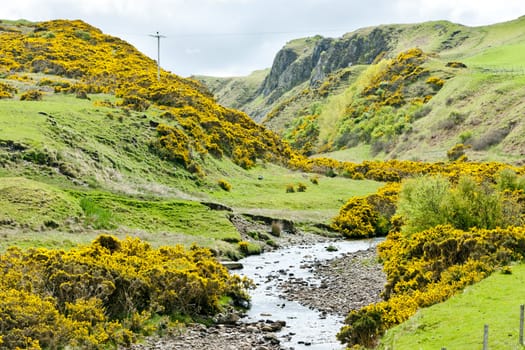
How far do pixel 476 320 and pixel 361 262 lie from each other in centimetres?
2137

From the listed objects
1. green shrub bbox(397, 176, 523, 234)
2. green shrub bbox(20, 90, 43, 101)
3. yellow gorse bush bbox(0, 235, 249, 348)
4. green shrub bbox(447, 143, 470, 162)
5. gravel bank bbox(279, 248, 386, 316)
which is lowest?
gravel bank bbox(279, 248, 386, 316)

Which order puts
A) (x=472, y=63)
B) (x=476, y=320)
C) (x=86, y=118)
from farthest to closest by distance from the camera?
(x=472, y=63)
(x=86, y=118)
(x=476, y=320)

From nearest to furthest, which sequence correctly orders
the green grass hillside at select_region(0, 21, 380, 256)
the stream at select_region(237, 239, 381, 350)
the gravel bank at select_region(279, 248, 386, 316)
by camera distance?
the stream at select_region(237, 239, 381, 350) → the gravel bank at select_region(279, 248, 386, 316) → the green grass hillside at select_region(0, 21, 380, 256)

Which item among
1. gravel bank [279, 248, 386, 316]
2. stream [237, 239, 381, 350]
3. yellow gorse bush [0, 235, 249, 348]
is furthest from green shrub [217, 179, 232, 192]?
yellow gorse bush [0, 235, 249, 348]

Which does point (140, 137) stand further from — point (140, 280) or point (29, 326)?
point (29, 326)

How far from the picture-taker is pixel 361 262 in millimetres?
39250

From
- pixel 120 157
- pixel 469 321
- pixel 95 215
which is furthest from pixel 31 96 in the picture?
pixel 469 321

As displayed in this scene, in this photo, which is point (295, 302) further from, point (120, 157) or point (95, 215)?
point (120, 157)

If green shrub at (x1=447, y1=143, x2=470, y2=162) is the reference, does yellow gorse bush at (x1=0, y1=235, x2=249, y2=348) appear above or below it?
below

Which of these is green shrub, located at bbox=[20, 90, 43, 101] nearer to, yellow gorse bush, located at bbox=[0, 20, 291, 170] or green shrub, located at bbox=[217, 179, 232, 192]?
yellow gorse bush, located at bbox=[0, 20, 291, 170]

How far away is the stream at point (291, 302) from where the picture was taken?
22797 millimetres

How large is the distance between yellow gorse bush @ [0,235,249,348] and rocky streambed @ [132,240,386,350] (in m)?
1.61

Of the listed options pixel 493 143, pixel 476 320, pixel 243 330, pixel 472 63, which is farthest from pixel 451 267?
pixel 472 63

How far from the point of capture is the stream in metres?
22.8
